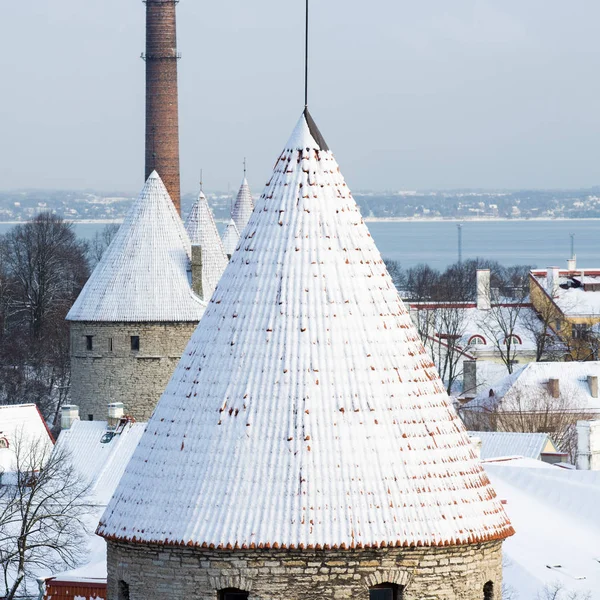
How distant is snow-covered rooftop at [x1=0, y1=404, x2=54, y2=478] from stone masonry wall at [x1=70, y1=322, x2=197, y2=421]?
9.45ft

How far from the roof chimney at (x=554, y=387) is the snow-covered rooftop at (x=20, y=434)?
60.6 feet

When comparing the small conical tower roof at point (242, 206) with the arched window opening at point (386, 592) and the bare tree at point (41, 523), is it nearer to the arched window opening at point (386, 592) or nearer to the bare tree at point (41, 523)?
the bare tree at point (41, 523)

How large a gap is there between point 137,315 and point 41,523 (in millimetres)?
17548

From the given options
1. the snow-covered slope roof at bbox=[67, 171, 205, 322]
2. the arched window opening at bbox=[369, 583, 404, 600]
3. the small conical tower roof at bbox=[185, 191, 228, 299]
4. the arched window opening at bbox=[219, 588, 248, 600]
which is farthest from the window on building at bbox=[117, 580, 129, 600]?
the small conical tower roof at bbox=[185, 191, 228, 299]

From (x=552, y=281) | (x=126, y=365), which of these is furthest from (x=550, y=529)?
(x=552, y=281)

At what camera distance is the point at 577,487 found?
2983cm

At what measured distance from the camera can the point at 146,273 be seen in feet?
169

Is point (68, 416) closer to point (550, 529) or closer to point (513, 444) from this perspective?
point (513, 444)

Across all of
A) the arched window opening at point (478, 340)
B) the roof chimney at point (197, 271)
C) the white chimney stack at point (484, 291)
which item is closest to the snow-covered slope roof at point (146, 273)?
the roof chimney at point (197, 271)

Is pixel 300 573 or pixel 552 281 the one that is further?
pixel 552 281

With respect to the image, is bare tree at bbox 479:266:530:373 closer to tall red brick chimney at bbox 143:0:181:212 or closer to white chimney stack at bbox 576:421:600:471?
tall red brick chimney at bbox 143:0:181:212

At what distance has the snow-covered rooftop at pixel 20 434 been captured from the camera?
4378cm

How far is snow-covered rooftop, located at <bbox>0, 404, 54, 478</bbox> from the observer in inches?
1724

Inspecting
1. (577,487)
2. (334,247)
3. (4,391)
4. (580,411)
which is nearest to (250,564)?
(334,247)
